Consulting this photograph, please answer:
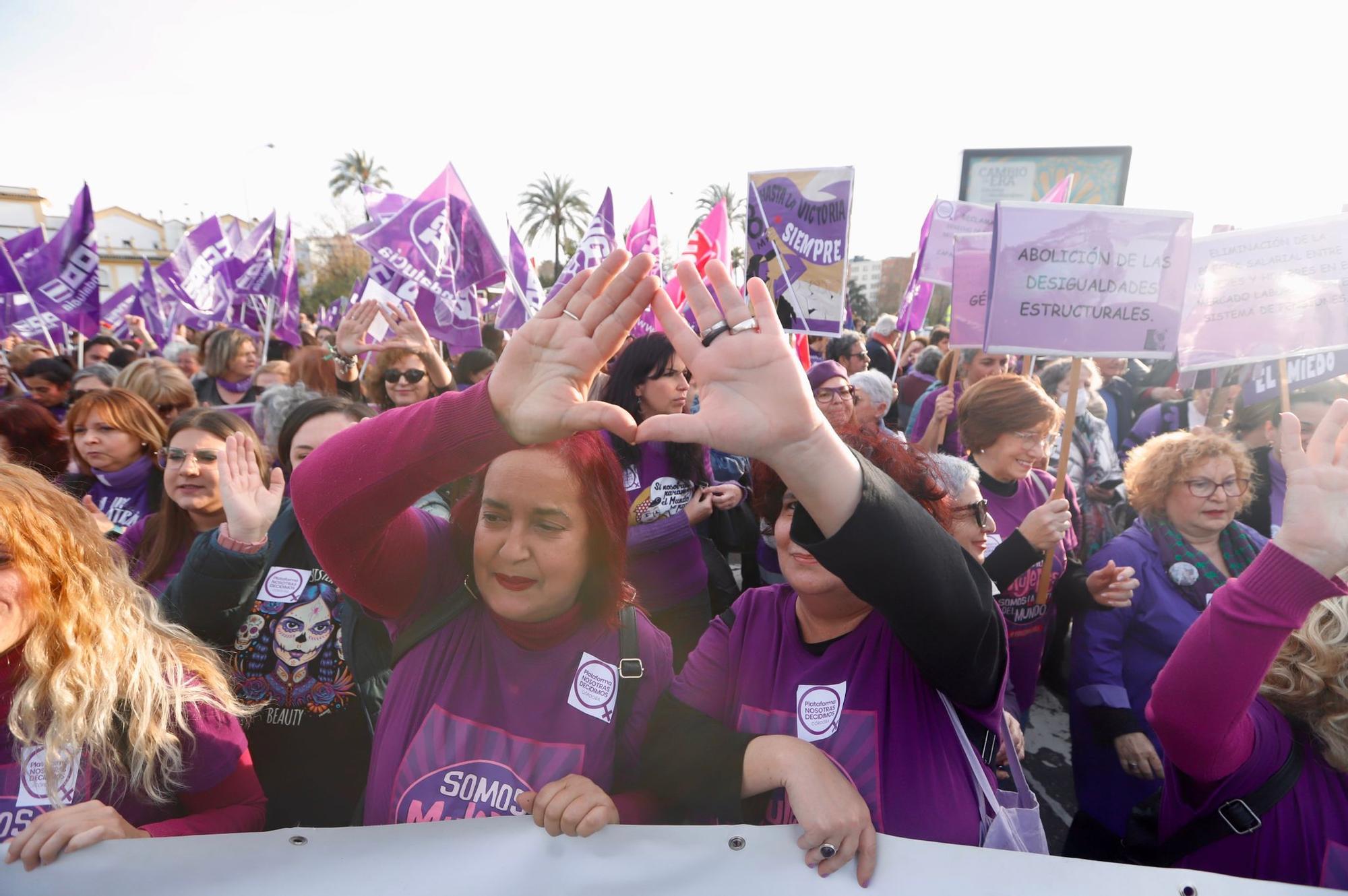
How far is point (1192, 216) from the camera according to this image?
9.81 feet

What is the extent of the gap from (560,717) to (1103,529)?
3.58 metres

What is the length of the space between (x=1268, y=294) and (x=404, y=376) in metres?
4.50

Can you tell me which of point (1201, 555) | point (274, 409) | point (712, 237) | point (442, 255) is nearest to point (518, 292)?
point (442, 255)

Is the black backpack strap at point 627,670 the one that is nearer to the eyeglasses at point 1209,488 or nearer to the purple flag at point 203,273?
the eyeglasses at point 1209,488

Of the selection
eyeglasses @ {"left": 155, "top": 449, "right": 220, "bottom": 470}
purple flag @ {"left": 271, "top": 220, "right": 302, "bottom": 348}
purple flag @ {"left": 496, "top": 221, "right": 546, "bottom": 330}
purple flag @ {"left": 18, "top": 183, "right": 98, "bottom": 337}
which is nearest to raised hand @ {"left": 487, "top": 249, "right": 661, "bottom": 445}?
eyeglasses @ {"left": 155, "top": 449, "right": 220, "bottom": 470}

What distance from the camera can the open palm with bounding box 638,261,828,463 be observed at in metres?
1.15

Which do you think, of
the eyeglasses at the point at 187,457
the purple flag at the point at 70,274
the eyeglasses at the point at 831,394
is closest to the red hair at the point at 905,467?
the eyeglasses at the point at 187,457

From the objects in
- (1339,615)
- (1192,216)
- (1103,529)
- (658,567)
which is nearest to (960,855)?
(1339,615)

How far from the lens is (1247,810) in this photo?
1430 mm

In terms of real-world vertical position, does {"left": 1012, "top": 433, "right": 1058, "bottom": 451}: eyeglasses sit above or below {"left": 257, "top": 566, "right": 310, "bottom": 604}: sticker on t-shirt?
above

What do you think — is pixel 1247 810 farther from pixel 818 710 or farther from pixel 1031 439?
pixel 1031 439

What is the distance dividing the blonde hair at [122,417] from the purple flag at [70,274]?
4.99m

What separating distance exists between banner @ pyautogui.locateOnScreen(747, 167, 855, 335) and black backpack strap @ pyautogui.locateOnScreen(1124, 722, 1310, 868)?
3.61 metres

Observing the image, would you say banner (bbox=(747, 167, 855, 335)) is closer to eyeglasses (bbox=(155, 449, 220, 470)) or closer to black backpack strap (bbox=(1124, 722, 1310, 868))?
eyeglasses (bbox=(155, 449, 220, 470))
